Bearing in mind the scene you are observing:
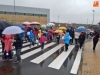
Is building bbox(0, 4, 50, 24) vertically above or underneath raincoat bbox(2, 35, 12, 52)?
above

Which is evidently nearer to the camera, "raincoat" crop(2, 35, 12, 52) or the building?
"raincoat" crop(2, 35, 12, 52)

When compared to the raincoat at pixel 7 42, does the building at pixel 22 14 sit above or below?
above

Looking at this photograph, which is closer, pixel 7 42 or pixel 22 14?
pixel 7 42

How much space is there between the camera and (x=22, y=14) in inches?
2199

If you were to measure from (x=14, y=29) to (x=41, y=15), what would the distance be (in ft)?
173

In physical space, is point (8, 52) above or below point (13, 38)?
below

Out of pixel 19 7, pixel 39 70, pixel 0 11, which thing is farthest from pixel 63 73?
pixel 19 7

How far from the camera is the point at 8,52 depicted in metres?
9.64

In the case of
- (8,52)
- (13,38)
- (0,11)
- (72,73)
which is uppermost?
(0,11)

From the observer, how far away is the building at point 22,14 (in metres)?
51.0

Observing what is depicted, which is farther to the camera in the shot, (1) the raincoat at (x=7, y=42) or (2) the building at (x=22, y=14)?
(2) the building at (x=22, y=14)

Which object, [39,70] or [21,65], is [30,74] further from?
[21,65]

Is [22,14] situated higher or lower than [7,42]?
higher

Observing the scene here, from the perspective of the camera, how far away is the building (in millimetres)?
50969
